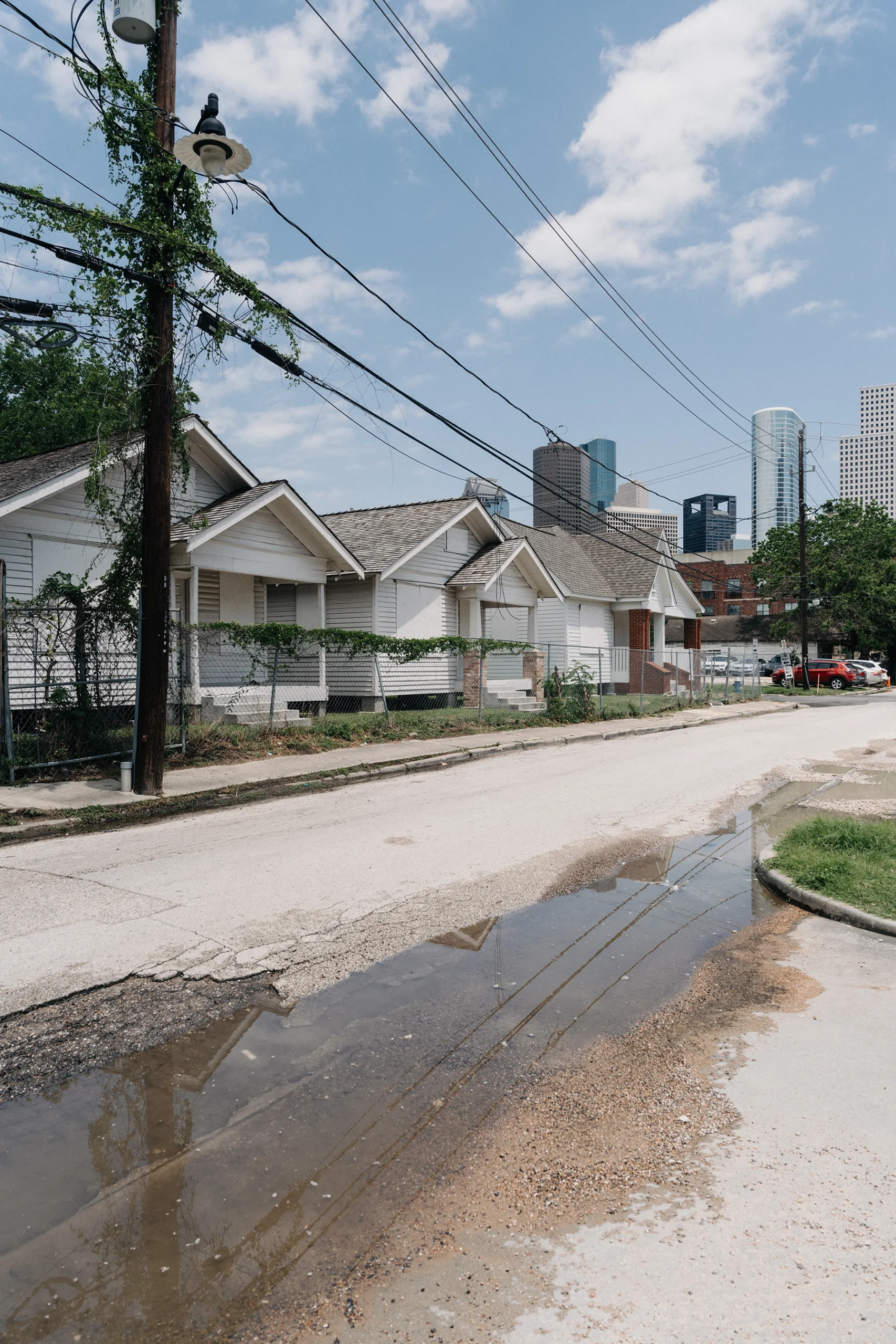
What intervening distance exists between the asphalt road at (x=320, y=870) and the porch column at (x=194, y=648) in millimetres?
4239

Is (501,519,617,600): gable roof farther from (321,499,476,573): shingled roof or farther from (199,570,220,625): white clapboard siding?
(199,570,220,625): white clapboard siding

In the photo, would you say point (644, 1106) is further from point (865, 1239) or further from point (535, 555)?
point (535, 555)

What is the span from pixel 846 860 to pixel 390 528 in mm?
19920

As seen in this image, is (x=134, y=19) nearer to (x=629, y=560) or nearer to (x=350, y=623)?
(x=350, y=623)

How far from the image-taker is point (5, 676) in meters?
11.2

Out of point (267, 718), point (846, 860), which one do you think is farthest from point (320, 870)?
point (267, 718)

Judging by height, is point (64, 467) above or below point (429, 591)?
above

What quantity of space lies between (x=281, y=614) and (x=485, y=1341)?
74.0 ft

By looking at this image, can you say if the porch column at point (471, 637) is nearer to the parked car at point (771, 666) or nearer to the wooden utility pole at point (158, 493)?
the wooden utility pole at point (158, 493)

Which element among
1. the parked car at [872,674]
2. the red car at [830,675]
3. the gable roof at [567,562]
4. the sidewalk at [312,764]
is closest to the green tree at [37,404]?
the gable roof at [567,562]

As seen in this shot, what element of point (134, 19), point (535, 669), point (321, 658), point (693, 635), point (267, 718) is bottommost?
point (267, 718)

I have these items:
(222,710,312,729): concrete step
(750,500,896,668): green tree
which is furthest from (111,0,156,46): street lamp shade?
(750,500,896,668): green tree

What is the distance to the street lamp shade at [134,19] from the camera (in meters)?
10.3

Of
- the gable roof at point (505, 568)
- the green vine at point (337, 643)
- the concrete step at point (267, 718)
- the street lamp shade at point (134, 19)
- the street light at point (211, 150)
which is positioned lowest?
the concrete step at point (267, 718)
